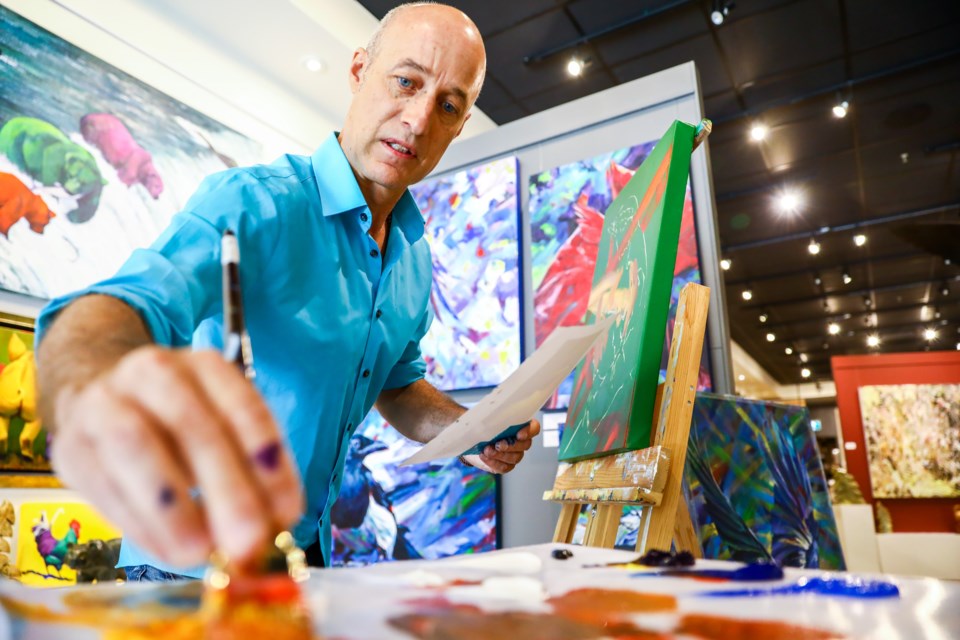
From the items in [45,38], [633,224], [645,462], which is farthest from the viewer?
[45,38]

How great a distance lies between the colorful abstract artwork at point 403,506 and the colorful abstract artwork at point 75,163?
1.36 meters

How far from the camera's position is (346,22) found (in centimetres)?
356

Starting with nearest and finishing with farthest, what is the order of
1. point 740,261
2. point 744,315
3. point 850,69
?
point 850,69 < point 740,261 < point 744,315

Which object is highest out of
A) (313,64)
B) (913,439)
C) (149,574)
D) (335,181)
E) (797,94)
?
(797,94)

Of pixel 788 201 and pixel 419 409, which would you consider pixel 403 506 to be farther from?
pixel 788 201

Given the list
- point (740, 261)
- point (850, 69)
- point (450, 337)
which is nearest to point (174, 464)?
point (450, 337)

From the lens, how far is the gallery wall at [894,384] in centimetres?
762

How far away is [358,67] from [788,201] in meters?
6.27

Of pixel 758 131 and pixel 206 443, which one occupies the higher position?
pixel 758 131

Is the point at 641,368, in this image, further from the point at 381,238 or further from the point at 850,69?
the point at 850,69

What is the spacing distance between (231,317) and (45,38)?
115 inches

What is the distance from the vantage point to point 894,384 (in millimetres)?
7875

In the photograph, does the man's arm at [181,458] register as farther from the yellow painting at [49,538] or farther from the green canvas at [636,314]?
the yellow painting at [49,538]

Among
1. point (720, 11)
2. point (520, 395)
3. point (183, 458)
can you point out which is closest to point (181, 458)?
point (183, 458)
